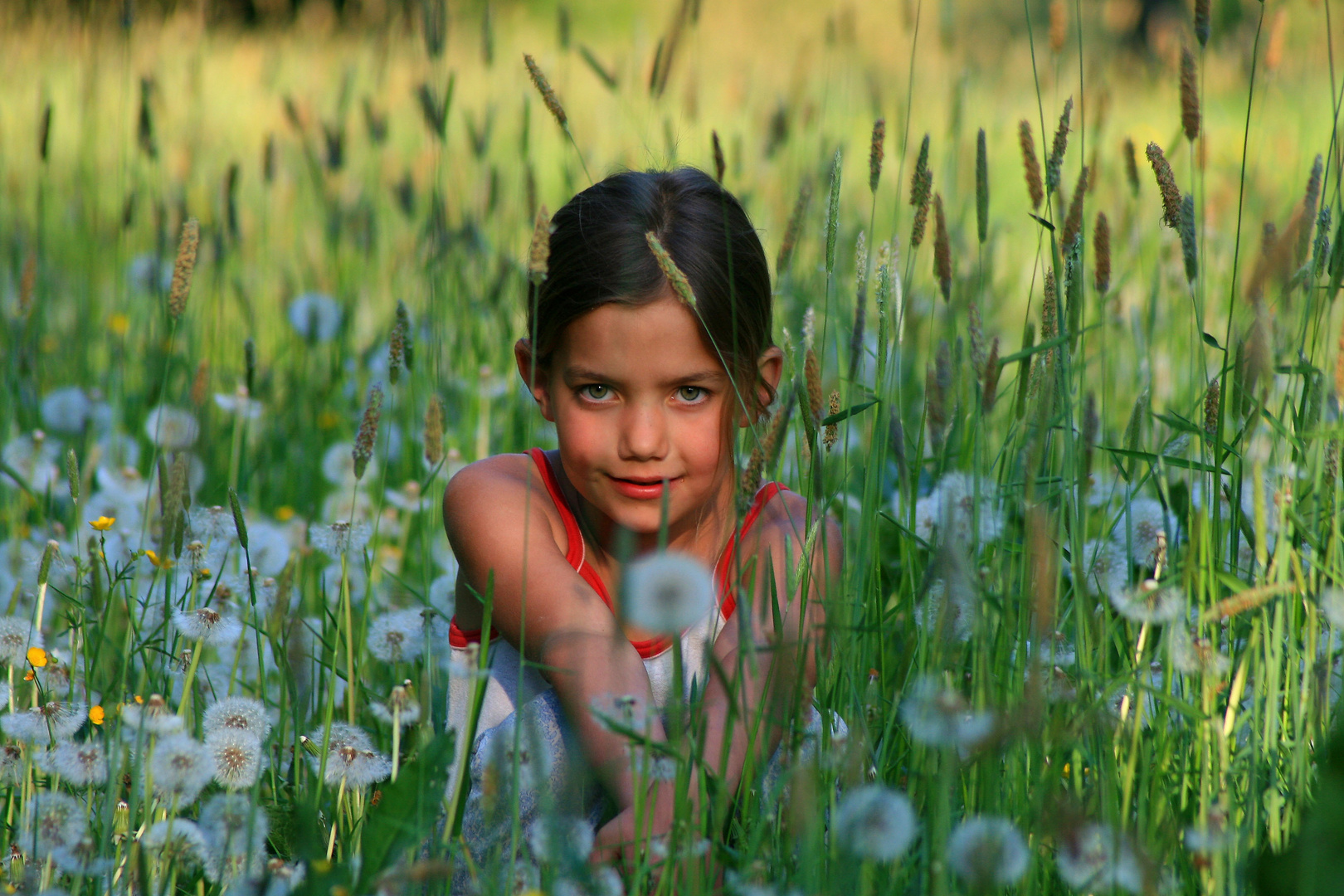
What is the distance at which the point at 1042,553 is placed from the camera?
707 millimetres

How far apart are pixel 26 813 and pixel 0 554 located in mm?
877

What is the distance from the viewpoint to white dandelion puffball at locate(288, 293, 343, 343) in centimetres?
257

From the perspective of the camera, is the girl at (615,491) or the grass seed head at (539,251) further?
the girl at (615,491)

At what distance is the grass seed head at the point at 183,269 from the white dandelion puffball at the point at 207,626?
26 centimetres

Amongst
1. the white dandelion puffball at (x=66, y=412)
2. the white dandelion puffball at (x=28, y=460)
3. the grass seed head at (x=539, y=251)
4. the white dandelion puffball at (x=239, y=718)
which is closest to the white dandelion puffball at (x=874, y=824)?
the grass seed head at (x=539, y=251)

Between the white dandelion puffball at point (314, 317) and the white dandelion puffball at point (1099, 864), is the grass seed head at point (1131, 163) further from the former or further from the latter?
the white dandelion puffball at point (314, 317)

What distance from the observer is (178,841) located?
986 millimetres

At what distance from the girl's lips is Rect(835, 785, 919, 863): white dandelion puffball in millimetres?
537

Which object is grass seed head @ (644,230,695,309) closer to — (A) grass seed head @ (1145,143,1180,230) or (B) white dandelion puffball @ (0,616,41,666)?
(A) grass seed head @ (1145,143,1180,230)

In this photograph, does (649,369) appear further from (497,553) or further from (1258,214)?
(1258,214)

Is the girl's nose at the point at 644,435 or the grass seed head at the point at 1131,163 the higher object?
the grass seed head at the point at 1131,163

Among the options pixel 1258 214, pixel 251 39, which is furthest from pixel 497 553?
pixel 251 39

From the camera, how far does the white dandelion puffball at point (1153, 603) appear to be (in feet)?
3.34

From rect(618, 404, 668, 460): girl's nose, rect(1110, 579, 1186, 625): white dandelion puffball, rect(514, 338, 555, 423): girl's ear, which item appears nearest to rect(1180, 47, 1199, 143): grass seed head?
rect(1110, 579, 1186, 625): white dandelion puffball
